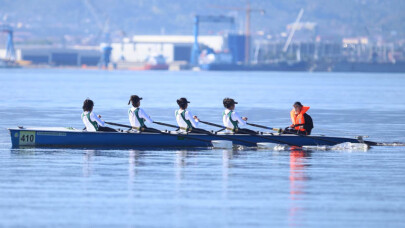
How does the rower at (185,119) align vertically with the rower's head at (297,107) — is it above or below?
below

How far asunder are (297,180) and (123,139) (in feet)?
27.8

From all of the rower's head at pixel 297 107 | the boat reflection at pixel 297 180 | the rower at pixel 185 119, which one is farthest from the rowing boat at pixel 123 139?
the rower's head at pixel 297 107

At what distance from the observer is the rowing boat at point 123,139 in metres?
29.1

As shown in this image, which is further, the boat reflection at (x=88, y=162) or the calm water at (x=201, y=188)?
the boat reflection at (x=88, y=162)

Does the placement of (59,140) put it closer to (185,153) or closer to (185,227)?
(185,153)

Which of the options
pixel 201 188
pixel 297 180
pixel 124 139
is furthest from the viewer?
pixel 124 139

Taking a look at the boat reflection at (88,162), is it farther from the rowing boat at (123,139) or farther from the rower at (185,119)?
the rower at (185,119)

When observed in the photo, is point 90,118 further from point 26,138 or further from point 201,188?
point 201,188

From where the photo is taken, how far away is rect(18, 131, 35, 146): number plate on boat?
29156 mm

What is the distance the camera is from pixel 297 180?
22344mm

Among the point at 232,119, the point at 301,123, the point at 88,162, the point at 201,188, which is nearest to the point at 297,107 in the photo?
the point at 301,123

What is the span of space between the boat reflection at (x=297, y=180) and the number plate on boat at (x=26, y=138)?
7.70 metres

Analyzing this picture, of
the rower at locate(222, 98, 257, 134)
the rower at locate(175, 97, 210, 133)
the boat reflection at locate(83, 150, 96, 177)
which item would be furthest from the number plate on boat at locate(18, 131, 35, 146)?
the rower at locate(222, 98, 257, 134)

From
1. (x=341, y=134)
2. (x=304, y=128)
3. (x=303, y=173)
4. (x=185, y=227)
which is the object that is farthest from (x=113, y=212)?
(x=341, y=134)
